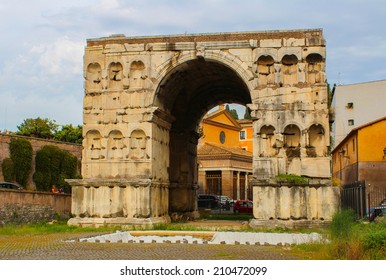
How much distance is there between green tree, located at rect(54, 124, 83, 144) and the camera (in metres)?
59.0

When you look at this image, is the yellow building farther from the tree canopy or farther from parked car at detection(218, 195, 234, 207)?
the tree canopy

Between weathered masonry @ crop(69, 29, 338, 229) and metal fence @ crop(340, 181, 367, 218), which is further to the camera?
metal fence @ crop(340, 181, 367, 218)

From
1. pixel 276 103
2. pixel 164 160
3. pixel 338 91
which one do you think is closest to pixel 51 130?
pixel 338 91

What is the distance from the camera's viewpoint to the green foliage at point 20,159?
129 feet

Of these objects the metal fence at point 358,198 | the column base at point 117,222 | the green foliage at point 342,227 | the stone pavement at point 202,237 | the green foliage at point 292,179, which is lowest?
the stone pavement at point 202,237

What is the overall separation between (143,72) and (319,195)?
892 centimetres

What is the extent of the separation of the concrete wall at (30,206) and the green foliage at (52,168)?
7790mm

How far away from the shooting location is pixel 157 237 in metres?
20.4

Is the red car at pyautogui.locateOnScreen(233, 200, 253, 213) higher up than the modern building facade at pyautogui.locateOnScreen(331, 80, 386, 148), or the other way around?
the modern building facade at pyautogui.locateOnScreen(331, 80, 386, 148)

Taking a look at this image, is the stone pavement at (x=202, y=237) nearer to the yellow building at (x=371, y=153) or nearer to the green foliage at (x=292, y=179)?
the green foliage at (x=292, y=179)

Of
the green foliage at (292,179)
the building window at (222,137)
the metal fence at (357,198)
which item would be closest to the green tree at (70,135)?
the building window at (222,137)

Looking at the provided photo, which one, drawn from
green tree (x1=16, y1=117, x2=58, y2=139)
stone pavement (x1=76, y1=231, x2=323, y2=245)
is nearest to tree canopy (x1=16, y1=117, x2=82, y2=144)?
green tree (x1=16, y1=117, x2=58, y2=139)

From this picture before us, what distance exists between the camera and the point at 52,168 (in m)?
41.5

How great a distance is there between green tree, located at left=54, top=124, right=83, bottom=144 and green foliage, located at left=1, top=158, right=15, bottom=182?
1941 cm
